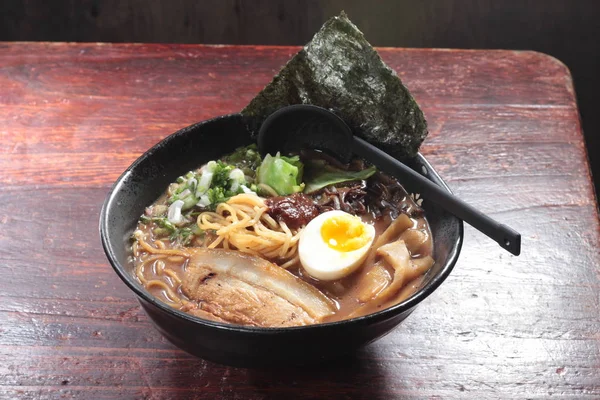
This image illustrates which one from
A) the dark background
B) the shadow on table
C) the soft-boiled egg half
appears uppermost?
the soft-boiled egg half

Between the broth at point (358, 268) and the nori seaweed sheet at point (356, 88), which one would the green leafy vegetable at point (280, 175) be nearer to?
the broth at point (358, 268)

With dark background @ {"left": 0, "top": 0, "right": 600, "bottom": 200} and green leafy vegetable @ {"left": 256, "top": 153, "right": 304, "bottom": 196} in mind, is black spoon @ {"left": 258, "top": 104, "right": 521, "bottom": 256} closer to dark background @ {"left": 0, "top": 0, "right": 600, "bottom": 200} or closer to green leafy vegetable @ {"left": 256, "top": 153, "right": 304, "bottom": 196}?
green leafy vegetable @ {"left": 256, "top": 153, "right": 304, "bottom": 196}

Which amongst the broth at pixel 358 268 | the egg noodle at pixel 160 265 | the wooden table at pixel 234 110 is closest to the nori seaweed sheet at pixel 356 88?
the broth at pixel 358 268

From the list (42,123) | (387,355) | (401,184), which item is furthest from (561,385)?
(42,123)

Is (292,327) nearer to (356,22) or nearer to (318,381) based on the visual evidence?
(318,381)

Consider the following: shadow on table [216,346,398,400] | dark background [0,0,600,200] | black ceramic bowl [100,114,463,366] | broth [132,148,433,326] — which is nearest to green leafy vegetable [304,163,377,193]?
broth [132,148,433,326]

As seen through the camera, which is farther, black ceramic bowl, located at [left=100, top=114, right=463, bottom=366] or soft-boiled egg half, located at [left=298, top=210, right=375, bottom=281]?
soft-boiled egg half, located at [left=298, top=210, right=375, bottom=281]

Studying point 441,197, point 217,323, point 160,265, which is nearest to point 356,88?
point 441,197
